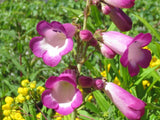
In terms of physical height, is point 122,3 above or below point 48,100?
above

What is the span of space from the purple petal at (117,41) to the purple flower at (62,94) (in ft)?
0.65

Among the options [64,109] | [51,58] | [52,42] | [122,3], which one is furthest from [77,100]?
[122,3]

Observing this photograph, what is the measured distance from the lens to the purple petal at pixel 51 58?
1.07 m

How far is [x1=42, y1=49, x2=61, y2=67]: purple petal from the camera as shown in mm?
1071

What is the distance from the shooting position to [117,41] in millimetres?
1116

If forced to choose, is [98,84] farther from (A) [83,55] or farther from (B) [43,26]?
(B) [43,26]

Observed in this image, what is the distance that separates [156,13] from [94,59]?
57.8 inches

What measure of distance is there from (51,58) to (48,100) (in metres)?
0.17

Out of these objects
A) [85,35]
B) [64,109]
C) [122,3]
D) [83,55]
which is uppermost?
[122,3]

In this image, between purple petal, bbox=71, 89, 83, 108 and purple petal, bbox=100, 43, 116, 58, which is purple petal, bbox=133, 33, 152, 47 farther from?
purple petal, bbox=71, 89, 83, 108

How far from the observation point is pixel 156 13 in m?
3.70

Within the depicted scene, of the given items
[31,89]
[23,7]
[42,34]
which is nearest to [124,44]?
[42,34]

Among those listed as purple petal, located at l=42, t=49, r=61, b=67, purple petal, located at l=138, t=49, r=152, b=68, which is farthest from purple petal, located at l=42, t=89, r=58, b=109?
purple petal, located at l=138, t=49, r=152, b=68

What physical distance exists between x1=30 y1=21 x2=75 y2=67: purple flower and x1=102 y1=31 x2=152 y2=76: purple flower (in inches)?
6.8
